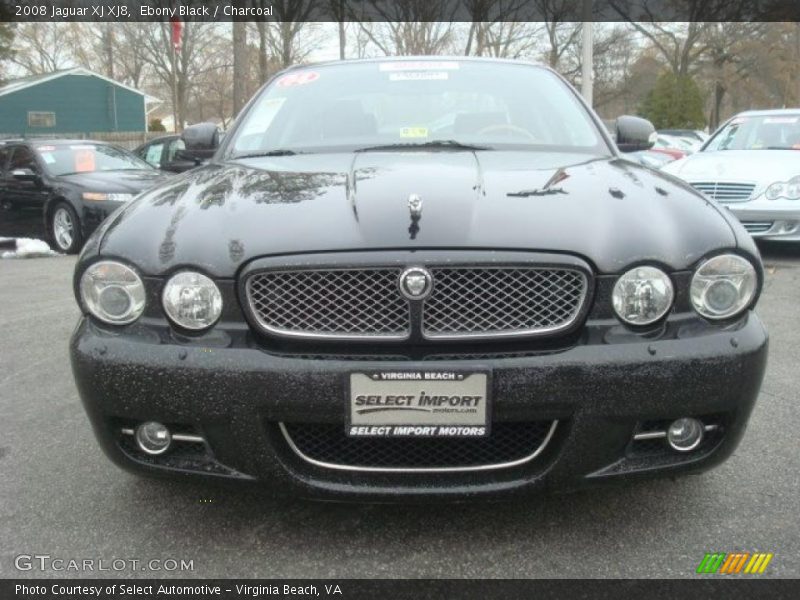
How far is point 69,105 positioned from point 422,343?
37569 mm

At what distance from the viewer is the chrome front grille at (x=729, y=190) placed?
7176 mm

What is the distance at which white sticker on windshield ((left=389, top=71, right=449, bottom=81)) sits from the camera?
349cm

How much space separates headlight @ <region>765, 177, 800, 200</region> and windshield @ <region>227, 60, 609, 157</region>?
14.1 feet

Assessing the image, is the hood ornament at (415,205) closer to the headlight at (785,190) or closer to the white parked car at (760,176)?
the white parked car at (760,176)

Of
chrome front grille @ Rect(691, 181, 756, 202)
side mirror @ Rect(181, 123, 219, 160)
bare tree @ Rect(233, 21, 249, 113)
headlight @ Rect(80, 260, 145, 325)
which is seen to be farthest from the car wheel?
bare tree @ Rect(233, 21, 249, 113)

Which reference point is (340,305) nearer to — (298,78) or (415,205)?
(415,205)

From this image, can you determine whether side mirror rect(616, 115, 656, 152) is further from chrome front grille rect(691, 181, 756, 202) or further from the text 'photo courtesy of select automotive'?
chrome front grille rect(691, 181, 756, 202)

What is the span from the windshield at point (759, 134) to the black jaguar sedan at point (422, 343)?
22.5 ft

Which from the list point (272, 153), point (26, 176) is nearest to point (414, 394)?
point (272, 153)

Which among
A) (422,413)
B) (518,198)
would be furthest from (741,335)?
(422,413)

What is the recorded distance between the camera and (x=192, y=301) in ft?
6.89

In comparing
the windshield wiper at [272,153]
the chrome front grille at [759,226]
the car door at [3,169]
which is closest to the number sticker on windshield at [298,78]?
the windshield wiper at [272,153]

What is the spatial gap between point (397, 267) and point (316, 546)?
0.88 m

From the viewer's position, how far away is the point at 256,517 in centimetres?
241
